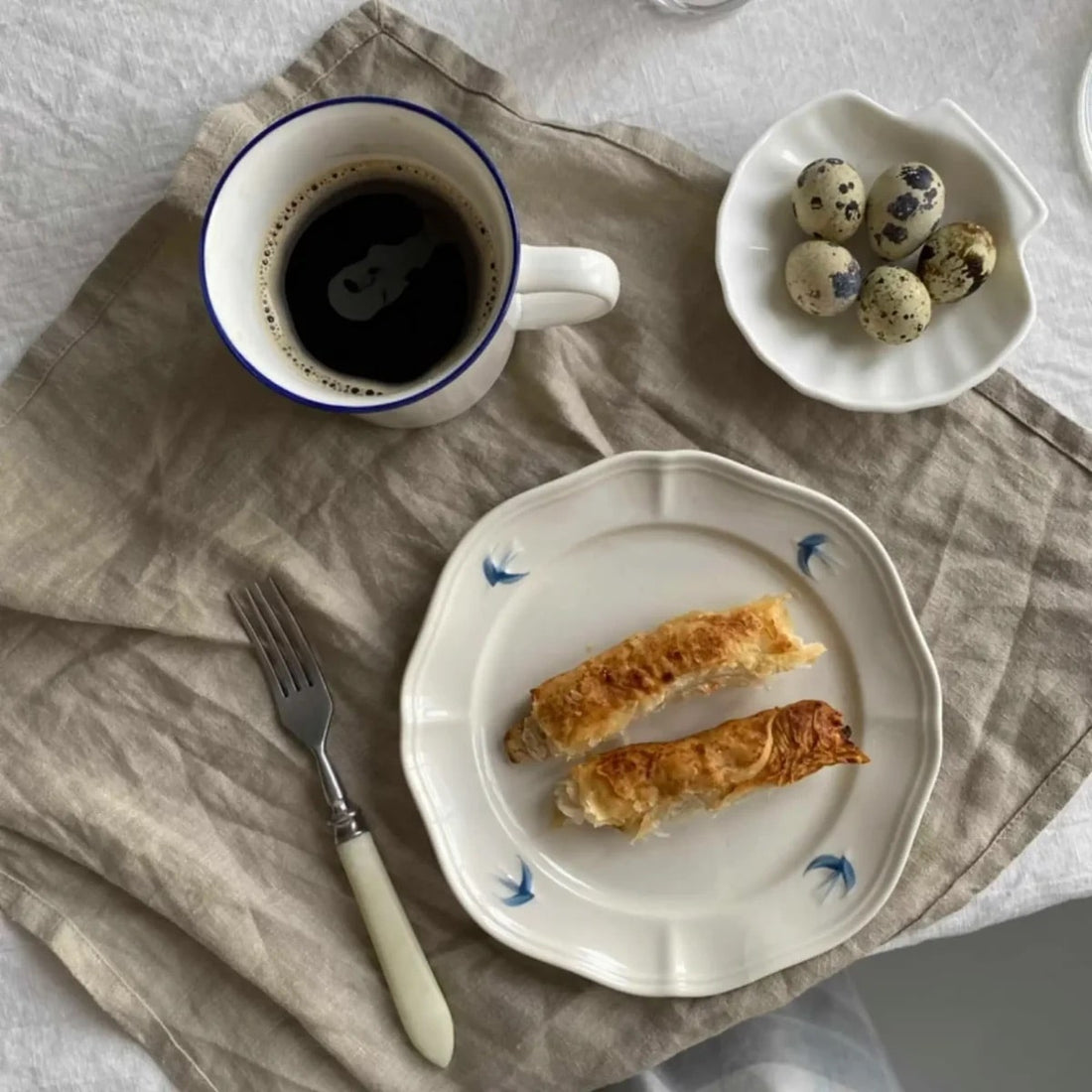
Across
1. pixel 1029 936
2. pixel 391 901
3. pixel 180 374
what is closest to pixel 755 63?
pixel 180 374

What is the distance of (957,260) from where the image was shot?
3.07 ft

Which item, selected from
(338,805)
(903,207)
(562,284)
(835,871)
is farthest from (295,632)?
(903,207)

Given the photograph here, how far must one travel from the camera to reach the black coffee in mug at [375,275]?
3.01ft

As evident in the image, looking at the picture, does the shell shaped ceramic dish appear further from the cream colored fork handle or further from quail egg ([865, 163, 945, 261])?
the cream colored fork handle

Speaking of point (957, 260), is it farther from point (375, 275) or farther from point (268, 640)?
point (268, 640)

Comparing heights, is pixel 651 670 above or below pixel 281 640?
above

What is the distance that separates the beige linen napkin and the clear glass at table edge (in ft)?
0.40

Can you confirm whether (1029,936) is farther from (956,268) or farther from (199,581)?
(199,581)

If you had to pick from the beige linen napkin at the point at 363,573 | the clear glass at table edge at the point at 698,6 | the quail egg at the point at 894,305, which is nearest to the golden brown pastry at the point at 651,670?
the beige linen napkin at the point at 363,573


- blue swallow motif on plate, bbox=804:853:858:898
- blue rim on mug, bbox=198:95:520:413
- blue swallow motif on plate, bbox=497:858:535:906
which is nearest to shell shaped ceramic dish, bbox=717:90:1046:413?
blue rim on mug, bbox=198:95:520:413

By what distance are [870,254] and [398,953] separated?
770 mm

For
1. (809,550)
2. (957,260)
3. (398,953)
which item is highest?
(957,260)

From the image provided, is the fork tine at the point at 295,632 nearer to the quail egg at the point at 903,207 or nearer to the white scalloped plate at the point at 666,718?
the white scalloped plate at the point at 666,718

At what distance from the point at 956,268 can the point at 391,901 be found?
0.75m
